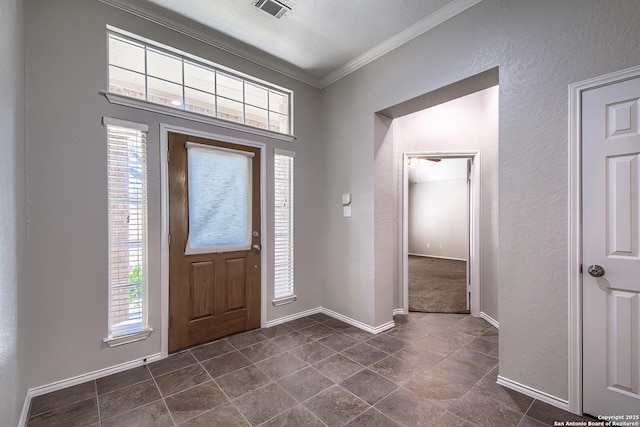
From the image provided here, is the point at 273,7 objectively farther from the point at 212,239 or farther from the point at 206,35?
the point at 212,239

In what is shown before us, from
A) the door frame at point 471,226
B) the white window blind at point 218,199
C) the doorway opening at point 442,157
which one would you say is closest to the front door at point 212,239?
the white window blind at point 218,199

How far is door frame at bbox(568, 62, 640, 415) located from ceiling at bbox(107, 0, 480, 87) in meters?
1.22

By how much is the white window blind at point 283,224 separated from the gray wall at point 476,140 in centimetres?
143

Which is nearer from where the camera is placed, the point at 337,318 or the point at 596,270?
the point at 596,270

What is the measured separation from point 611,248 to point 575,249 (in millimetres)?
162

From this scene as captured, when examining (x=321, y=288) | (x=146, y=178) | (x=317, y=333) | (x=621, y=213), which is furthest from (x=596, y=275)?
(x=146, y=178)

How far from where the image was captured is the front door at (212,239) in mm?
2561

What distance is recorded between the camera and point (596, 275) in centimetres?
168

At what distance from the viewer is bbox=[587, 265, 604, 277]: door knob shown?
167 cm

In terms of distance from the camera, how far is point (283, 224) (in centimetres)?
333

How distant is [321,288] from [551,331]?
2.40 metres

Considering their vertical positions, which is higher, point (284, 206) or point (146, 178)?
point (146, 178)

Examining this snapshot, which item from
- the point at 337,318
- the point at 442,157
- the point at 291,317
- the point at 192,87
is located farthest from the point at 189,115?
the point at 442,157

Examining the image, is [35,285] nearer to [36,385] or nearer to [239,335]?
[36,385]
